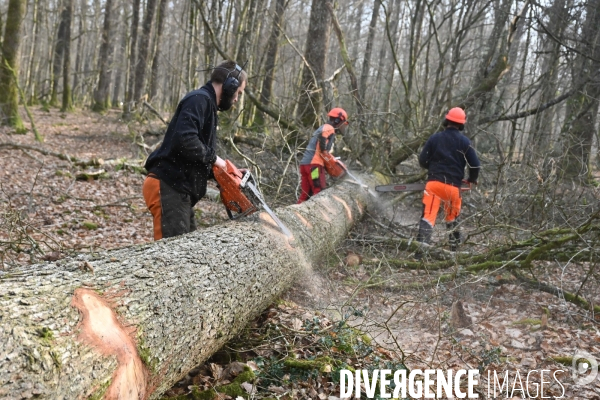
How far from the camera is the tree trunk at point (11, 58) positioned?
10.5 meters

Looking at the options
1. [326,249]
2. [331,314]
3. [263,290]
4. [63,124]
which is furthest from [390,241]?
Result: [63,124]

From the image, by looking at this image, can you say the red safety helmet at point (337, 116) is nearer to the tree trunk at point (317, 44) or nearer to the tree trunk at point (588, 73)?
the tree trunk at point (317, 44)

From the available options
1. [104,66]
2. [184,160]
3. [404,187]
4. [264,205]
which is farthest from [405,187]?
[104,66]

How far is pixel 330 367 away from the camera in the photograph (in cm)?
293

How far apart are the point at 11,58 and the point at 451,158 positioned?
9866 millimetres

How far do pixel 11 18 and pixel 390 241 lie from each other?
10.2 m

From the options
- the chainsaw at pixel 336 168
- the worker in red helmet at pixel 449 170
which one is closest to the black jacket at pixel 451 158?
the worker in red helmet at pixel 449 170

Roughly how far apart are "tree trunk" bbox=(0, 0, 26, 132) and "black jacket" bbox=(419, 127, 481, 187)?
9084 mm

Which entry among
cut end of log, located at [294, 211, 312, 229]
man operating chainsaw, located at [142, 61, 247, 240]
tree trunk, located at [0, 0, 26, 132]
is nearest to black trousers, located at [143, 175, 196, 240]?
man operating chainsaw, located at [142, 61, 247, 240]

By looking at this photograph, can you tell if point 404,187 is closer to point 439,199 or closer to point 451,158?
point 439,199

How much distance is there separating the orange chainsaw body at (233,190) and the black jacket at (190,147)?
0.13 m

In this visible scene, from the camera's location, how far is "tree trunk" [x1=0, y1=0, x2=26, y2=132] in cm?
1052

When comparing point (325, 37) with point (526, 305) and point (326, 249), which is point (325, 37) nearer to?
point (326, 249)

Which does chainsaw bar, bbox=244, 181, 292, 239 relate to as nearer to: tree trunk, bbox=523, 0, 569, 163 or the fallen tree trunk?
the fallen tree trunk
